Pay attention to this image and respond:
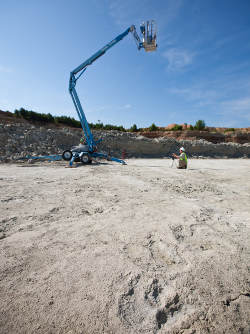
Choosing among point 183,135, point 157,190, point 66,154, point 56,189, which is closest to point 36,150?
point 66,154

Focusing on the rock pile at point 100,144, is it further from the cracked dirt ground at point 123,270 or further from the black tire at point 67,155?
the cracked dirt ground at point 123,270

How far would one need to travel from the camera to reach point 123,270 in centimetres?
175

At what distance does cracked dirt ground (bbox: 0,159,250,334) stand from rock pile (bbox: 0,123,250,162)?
10.3 metres

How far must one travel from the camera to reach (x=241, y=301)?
1.46 metres

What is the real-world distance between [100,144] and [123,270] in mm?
17158

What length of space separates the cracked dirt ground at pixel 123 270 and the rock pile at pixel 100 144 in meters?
10.3

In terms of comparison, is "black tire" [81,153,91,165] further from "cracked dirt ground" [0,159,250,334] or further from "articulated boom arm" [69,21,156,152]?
"cracked dirt ground" [0,159,250,334]

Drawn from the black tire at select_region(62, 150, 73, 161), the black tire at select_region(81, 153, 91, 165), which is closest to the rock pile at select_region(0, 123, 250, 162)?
the black tire at select_region(62, 150, 73, 161)

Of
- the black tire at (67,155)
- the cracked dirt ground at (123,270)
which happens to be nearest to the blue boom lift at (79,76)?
the black tire at (67,155)

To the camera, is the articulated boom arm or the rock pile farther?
the rock pile

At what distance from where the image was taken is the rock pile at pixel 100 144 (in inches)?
523

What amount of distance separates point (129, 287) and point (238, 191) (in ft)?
15.4

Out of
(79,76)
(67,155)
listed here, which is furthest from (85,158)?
(79,76)

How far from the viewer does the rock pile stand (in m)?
13.3
